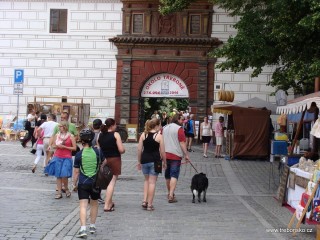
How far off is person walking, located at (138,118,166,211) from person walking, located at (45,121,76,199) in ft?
5.96

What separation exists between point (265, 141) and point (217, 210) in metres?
12.6

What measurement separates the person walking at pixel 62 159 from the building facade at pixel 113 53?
17.8 meters

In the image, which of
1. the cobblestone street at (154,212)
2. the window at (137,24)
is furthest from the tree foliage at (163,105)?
the cobblestone street at (154,212)

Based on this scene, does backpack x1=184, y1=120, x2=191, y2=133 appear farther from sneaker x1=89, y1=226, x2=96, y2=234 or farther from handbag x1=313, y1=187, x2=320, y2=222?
sneaker x1=89, y1=226, x2=96, y2=234

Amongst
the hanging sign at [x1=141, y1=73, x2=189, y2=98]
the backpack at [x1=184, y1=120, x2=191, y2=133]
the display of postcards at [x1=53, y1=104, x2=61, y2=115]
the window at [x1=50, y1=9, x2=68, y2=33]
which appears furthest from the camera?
the window at [x1=50, y1=9, x2=68, y2=33]

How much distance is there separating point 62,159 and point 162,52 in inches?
737

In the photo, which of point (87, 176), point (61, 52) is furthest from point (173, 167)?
point (61, 52)

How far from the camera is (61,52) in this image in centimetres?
3069

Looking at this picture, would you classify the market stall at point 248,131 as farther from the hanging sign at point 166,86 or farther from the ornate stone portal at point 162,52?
the hanging sign at point 166,86

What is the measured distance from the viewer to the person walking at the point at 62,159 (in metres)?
12.1

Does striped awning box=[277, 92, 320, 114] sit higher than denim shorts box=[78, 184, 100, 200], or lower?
higher

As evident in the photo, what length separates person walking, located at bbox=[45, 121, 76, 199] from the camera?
39.7 ft

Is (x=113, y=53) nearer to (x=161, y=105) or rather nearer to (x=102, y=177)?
(x=161, y=105)

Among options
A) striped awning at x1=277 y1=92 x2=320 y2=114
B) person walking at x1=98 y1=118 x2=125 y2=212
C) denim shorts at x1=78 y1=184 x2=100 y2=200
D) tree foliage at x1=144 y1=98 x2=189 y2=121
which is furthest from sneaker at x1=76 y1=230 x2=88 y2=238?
tree foliage at x1=144 y1=98 x2=189 y2=121
